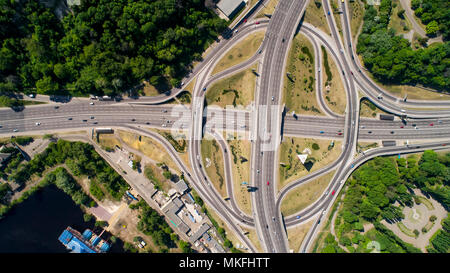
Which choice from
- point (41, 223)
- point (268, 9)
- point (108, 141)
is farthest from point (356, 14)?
point (41, 223)

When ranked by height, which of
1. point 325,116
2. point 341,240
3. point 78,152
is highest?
point 325,116

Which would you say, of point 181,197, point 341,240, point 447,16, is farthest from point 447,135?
point 181,197

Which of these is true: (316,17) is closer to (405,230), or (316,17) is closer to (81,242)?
(405,230)

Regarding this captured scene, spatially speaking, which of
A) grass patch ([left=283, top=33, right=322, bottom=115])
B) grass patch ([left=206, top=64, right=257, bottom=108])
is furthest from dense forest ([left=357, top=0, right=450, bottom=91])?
grass patch ([left=206, top=64, right=257, bottom=108])

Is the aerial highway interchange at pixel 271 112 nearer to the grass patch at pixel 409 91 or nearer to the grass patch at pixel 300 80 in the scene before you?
the grass patch at pixel 409 91

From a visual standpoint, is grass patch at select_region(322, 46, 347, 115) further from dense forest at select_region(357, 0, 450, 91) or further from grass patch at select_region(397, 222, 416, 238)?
grass patch at select_region(397, 222, 416, 238)

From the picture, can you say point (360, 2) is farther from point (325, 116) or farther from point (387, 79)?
point (325, 116)
